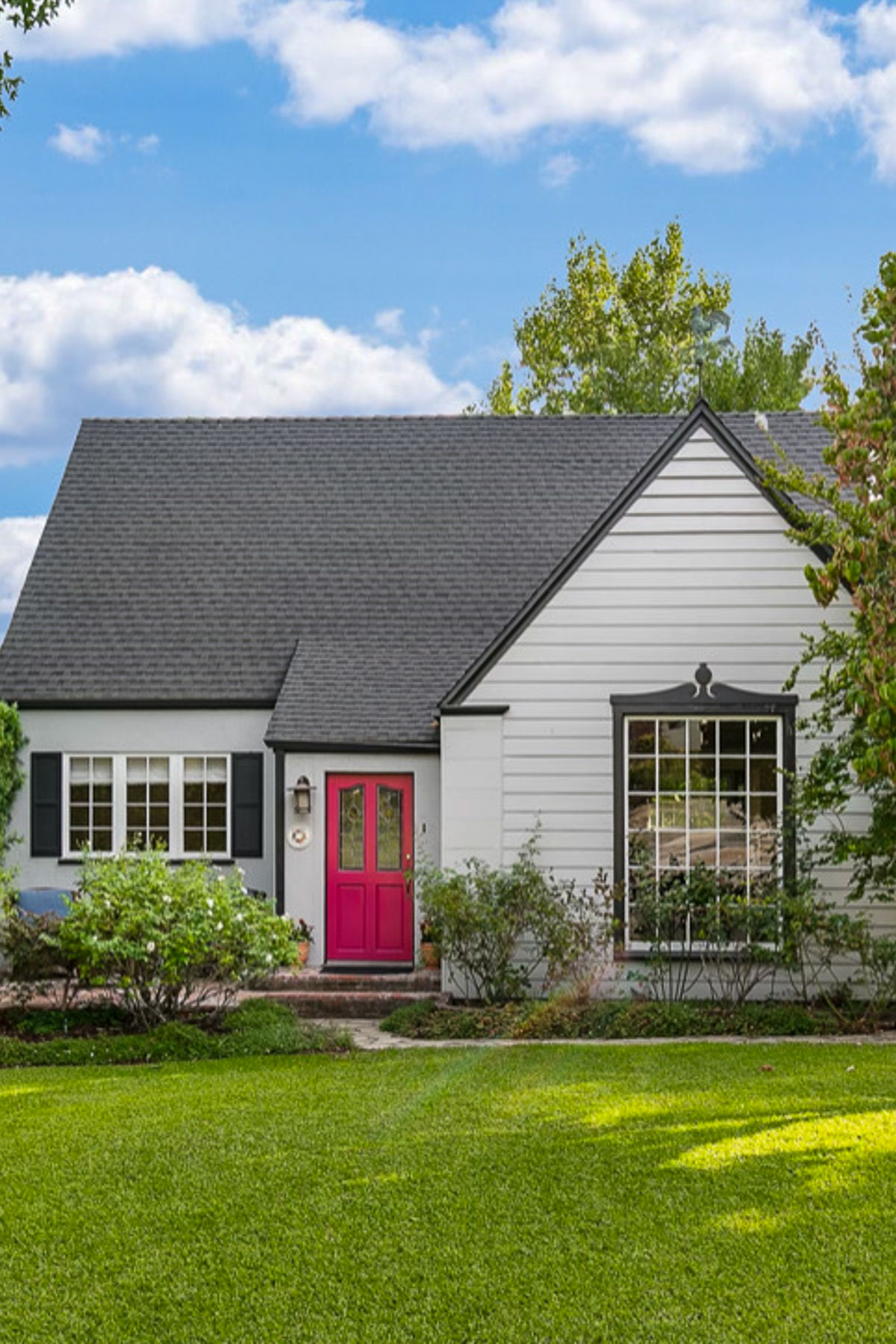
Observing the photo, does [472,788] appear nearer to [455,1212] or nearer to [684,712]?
[684,712]

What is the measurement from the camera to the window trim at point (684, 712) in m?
12.7

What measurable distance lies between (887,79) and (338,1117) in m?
12.2

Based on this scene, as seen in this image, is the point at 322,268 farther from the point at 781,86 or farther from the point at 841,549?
the point at 841,549

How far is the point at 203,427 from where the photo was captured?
743 inches

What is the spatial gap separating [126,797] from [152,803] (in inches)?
12.5

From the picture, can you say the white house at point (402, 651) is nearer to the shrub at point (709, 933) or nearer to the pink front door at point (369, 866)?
the pink front door at point (369, 866)

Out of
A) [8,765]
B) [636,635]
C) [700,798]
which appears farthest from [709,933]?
[8,765]

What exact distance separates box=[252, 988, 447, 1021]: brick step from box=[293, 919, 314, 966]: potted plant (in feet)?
3.62

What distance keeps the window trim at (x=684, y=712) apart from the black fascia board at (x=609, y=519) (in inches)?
48.8

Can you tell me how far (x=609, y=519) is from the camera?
42.3 ft

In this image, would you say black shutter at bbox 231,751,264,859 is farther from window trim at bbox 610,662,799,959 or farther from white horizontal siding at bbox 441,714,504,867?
window trim at bbox 610,662,799,959

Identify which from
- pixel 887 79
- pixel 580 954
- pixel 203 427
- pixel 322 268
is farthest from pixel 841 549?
pixel 203 427

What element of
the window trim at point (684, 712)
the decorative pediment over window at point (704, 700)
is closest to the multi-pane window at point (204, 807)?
the window trim at point (684, 712)

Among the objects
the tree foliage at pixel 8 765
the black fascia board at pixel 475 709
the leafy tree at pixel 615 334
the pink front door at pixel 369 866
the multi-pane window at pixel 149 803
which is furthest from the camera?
the leafy tree at pixel 615 334
